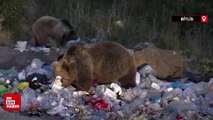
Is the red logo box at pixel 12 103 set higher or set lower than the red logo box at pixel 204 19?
lower

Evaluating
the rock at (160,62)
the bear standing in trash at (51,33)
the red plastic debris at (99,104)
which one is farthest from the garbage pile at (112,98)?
the bear standing in trash at (51,33)

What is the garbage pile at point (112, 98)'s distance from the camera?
769cm

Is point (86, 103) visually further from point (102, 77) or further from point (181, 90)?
point (181, 90)

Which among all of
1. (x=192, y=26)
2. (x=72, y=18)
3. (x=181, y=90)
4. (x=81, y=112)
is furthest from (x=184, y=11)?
(x=81, y=112)

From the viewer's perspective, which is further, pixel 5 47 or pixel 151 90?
pixel 5 47

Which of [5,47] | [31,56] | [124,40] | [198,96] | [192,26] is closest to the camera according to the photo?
[198,96]

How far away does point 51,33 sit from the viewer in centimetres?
1366

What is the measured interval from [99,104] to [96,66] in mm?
1146

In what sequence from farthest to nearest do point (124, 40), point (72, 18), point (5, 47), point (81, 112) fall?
1. point (72, 18)
2. point (124, 40)
3. point (5, 47)
4. point (81, 112)

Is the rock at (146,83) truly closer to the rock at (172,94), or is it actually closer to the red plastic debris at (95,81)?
the rock at (172,94)

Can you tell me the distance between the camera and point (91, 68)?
8719 millimetres

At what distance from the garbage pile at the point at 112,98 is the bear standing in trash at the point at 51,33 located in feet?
13.4

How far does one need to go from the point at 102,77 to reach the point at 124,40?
6.09 meters

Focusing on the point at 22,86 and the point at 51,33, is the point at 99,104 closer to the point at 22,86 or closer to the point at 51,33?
the point at 22,86
